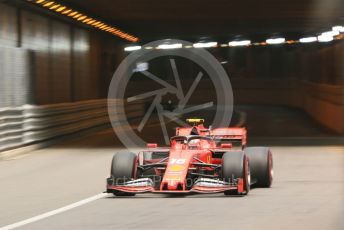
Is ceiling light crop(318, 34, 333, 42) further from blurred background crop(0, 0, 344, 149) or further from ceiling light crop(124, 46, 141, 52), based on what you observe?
ceiling light crop(124, 46, 141, 52)

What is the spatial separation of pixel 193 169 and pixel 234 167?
68cm

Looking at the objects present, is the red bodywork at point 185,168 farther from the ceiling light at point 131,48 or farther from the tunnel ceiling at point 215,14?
the ceiling light at point 131,48

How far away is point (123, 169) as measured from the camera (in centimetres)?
→ 1250

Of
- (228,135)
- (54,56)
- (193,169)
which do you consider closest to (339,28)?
(54,56)

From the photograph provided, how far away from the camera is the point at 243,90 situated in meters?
58.1

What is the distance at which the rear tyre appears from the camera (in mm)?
12484

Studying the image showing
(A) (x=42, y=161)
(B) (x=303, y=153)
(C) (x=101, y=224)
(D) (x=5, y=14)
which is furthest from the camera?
(D) (x=5, y=14)

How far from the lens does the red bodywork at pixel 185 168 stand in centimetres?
1205

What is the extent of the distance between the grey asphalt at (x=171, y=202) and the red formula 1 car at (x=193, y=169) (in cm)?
17

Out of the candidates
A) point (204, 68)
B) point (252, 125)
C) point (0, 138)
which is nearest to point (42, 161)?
point (0, 138)

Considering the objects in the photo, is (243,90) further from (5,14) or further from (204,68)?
(5,14)

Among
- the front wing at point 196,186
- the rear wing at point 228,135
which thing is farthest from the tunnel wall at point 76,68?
the front wing at point 196,186

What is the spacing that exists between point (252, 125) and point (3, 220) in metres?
23.6

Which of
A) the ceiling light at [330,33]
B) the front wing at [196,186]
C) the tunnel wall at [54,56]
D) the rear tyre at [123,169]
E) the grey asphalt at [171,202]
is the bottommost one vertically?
the grey asphalt at [171,202]
